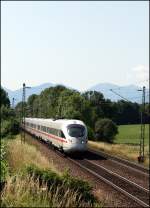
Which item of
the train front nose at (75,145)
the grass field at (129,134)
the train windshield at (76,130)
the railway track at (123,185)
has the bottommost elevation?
the grass field at (129,134)

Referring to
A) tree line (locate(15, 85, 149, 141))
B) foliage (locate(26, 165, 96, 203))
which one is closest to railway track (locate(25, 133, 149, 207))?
foliage (locate(26, 165, 96, 203))

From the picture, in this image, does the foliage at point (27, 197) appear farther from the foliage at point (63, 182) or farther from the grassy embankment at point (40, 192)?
the foliage at point (63, 182)

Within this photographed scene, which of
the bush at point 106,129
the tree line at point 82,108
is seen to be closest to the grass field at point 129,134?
the tree line at point 82,108

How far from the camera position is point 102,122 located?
360 ft

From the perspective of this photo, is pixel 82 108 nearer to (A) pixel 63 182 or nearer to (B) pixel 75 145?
(B) pixel 75 145

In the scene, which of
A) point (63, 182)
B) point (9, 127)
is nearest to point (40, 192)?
point (63, 182)

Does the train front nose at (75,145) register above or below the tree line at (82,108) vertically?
below

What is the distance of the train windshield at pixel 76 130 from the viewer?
3704 centimetres

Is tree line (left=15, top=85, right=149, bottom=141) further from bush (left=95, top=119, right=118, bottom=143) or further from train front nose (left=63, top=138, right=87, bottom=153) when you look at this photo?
train front nose (left=63, top=138, right=87, bottom=153)

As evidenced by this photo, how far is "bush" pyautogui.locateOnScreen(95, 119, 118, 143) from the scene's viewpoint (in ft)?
356

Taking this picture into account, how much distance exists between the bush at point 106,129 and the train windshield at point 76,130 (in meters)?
70.3

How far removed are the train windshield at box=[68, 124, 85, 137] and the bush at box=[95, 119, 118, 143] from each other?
231 ft

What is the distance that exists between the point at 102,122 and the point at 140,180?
83.1m

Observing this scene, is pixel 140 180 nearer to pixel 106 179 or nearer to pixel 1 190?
pixel 106 179
